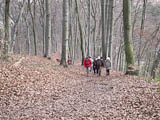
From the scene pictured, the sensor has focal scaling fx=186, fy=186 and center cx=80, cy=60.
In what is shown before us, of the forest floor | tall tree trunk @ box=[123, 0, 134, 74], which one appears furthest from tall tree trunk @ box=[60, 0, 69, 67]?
the forest floor

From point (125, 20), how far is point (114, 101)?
19.2ft

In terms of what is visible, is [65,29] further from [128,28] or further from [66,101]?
[66,101]

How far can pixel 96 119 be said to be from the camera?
5.32 m

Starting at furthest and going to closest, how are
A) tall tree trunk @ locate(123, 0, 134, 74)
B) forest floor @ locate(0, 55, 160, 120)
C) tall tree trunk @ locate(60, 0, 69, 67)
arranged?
tall tree trunk @ locate(60, 0, 69, 67) < tall tree trunk @ locate(123, 0, 134, 74) < forest floor @ locate(0, 55, 160, 120)

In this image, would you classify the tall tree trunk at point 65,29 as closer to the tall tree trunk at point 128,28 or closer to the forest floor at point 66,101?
the tall tree trunk at point 128,28

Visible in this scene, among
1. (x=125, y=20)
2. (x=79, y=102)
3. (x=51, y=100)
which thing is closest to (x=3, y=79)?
(x=51, y=100)

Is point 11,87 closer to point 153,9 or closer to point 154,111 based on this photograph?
point 154,111

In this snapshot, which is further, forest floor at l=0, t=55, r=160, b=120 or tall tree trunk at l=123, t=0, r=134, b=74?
tall tree trunk at l=123, t=0, r=134, b=74

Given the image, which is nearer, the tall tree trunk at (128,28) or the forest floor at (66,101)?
the forest floor at (66,101)

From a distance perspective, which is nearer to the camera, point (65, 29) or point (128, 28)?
point (128, 28)

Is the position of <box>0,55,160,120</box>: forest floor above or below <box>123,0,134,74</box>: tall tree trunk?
below

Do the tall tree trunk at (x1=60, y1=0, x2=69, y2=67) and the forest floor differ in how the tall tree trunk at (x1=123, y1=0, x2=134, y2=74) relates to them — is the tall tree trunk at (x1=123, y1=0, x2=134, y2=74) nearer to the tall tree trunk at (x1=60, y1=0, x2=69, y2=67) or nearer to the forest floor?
the forest floor

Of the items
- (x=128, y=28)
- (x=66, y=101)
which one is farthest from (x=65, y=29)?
(x=66, y=101)

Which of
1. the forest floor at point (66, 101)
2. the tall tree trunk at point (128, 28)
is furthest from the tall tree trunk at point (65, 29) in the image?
the forest floor at point (66, 101)
